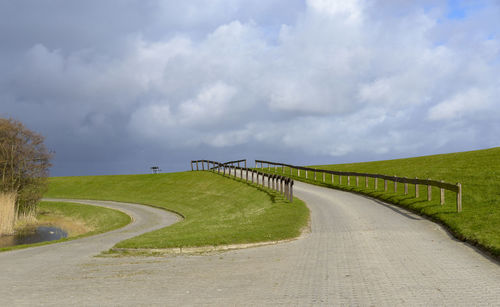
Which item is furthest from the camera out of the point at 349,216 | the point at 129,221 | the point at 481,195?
the point at 129,221

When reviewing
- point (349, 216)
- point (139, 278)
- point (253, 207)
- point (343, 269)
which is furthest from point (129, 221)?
point (343, 269)

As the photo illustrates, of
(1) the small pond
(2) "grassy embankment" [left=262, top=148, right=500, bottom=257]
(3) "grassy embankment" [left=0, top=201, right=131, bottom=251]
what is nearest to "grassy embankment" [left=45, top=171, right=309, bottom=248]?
(3) "grassy embankment" [left=0, top=201, right=131, bottom=251]

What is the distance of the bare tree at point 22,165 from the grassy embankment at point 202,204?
8.10 metres

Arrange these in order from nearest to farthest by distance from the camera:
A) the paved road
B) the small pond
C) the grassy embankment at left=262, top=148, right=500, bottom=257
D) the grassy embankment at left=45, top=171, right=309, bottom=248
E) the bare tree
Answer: the paved road
the grassy embankment at left=262, top=148, right=500, bottom=257
the grassy embankment at left=45, top=171, right=309, bottom=248
the small pond
the bare tree

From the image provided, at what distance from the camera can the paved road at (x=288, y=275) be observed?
7920 millimetres

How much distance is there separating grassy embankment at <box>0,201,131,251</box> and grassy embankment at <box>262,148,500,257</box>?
18.9 metres

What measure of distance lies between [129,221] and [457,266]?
25459 mm

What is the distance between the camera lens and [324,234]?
51.1 feet

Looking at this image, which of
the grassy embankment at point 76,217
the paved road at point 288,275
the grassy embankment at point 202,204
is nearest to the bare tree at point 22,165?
the grassy embankment at point 76,217

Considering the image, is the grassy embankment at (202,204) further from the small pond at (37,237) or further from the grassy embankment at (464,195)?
the small pond at (37,237)

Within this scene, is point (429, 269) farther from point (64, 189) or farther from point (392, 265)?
point (64, 189)

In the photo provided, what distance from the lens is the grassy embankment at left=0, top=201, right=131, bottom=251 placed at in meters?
33.8

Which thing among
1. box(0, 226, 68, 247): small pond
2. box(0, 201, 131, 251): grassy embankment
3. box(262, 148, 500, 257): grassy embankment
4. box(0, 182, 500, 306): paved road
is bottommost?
box(0, 226, 68, 247): small pond

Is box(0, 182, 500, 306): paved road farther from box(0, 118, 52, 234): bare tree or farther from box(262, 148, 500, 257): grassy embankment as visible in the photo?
box(0, 118, 52, 234): bare tree
